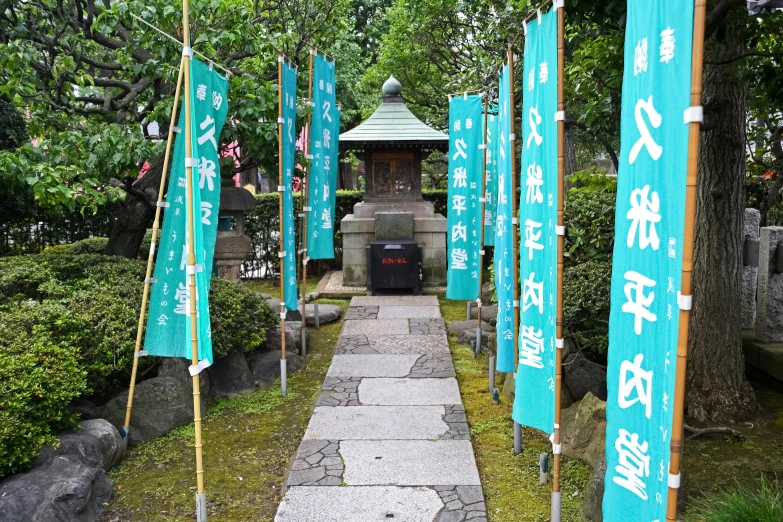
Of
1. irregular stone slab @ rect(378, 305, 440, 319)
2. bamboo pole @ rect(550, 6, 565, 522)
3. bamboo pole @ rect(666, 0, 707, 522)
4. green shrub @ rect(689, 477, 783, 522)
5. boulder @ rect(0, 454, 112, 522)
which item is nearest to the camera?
bamboo pole @ rect(666, 0, 707, 522)

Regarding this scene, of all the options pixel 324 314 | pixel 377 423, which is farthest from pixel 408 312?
pixel 377 423

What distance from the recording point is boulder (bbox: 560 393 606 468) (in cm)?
543

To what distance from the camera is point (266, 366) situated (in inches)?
319

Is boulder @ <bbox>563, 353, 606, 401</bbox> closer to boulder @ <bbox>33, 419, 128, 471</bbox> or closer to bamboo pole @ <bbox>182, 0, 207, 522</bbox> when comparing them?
bamboo pole @ <bbox>182, 0, 207, 522</bbox>

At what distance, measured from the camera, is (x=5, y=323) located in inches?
228

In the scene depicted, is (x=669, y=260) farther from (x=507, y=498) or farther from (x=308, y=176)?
(x=308, y=176)

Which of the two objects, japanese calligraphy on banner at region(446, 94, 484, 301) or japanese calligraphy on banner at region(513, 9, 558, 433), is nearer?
japanese calligraphy on banner at region(513, 9, 558, 433)

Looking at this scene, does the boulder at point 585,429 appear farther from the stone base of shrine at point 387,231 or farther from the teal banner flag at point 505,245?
the stone base of shrine at point 387,231

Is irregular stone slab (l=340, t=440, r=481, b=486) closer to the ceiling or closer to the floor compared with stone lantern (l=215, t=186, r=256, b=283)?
closer to the floor

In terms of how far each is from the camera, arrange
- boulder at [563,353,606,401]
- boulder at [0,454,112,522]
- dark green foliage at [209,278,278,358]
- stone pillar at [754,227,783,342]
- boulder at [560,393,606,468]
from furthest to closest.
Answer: stone pillar at [754,227,783,342]
dark green foliage at [209,278,278,358]
boulder at [563,353,606,401]
boulder at [560,393,606,468]
boulder at [0,454,112,522]

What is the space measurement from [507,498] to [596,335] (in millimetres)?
2618

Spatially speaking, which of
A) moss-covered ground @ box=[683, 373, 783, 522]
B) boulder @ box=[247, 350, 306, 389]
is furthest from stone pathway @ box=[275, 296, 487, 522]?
moss-covered ground @ box=[683, 373, 783, 522]

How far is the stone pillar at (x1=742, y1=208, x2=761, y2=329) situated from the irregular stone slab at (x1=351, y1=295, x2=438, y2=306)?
5.41 meters

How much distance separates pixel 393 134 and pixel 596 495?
981cm
